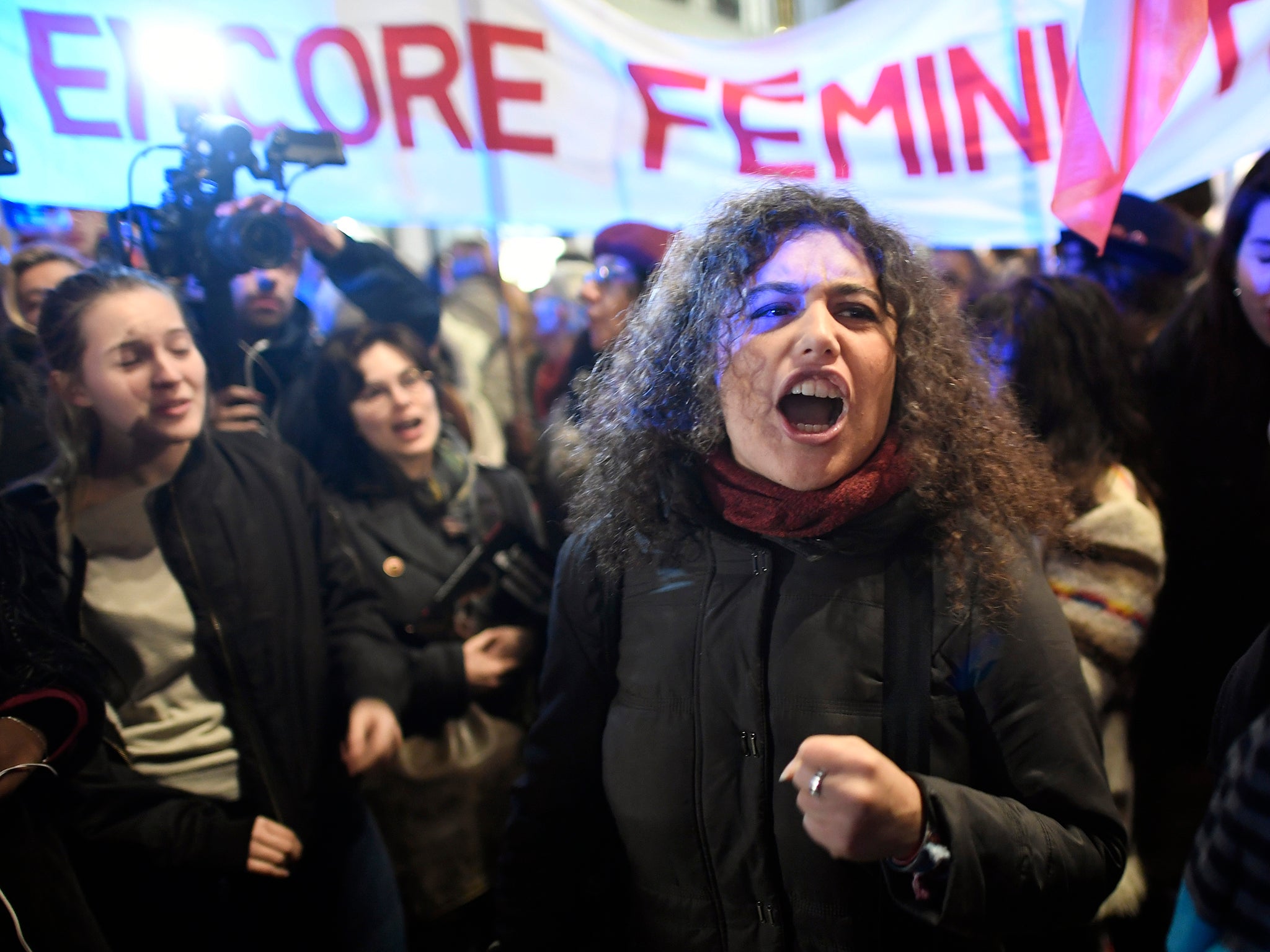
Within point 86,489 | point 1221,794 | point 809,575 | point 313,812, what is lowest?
point 313,812

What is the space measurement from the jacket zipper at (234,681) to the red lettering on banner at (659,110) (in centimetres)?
152

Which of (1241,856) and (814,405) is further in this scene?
(814,405)

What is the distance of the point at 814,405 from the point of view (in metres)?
1.38

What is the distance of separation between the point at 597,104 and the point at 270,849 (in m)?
2.03

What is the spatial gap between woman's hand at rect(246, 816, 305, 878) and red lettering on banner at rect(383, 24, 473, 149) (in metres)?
1.65

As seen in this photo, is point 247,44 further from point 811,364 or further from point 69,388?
point 811,364

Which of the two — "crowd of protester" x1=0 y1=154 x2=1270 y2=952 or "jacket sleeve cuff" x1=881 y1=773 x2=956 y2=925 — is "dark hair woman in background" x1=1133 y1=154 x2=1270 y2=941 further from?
"jacket sleeve cuff" x1=881 y1=773 x2=956 y2=925

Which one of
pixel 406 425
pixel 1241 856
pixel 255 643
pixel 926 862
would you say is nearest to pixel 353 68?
pixel 406 425

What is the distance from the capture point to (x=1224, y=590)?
1989mm

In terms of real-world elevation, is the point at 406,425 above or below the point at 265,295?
below

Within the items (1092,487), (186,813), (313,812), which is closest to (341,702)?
(313,812)

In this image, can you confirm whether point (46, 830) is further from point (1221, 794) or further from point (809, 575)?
point (1221, 794)

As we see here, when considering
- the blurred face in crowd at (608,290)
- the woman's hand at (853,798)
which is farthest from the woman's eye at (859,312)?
the blurred face in crowd at (608,290)

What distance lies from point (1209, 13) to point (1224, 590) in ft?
4.29
